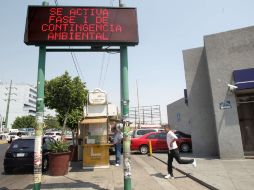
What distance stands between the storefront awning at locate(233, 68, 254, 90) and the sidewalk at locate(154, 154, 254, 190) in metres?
3.40

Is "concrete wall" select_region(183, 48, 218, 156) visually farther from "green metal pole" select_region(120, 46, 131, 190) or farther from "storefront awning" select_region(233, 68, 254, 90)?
"green metal pole" select_region(120, 46, 131, 190)

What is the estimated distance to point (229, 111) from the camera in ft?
42.3

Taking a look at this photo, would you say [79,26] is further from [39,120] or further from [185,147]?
[185,147]

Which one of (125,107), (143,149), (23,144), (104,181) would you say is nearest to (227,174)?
(104,181)

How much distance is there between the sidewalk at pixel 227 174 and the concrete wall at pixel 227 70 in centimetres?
102

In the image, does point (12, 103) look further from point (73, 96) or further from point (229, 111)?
point (229, 111)

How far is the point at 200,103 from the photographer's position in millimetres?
15031

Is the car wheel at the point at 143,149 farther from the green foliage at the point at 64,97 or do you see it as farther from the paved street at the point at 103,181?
the green foliage at the point at 64,97

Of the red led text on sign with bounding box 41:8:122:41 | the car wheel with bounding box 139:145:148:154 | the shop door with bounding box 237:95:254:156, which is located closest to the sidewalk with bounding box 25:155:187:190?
the red led text on sign with bounding box 41:8:122:41

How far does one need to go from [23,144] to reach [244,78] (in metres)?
10.6

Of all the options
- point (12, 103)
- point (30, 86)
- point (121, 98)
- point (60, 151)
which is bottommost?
point (60, 151)

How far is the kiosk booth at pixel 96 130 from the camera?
11.8 metres

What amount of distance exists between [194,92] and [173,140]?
640cm

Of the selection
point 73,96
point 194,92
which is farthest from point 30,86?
point 194,92
